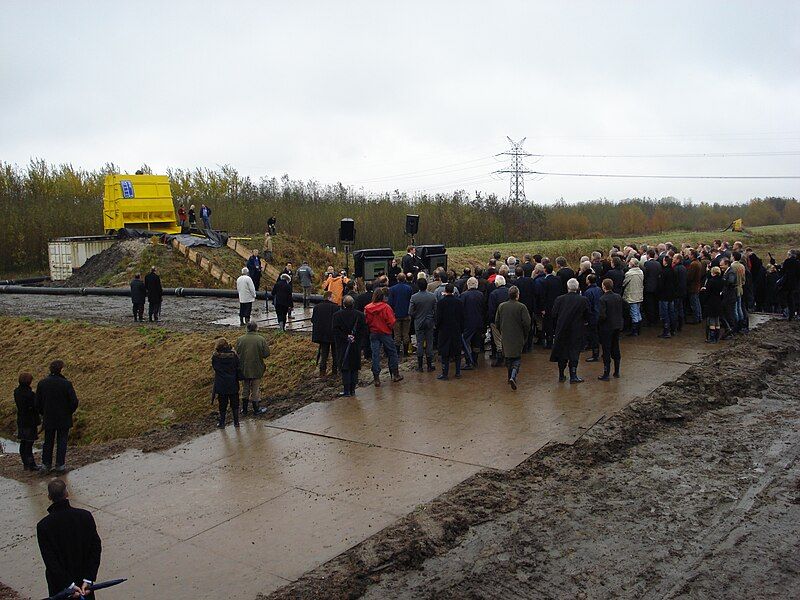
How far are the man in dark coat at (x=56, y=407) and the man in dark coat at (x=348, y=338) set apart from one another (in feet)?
13.5

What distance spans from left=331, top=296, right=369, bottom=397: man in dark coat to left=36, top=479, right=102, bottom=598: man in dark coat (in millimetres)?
6196

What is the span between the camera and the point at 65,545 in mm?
5383

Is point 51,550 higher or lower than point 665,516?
higher

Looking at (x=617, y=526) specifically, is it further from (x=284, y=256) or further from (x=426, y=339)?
(x=284, y=256)

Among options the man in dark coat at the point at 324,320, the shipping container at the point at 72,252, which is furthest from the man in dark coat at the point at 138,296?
the shipping container at the point at 72,252

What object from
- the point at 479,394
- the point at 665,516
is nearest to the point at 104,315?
the point at 479,394

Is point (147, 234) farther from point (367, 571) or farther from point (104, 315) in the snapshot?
point (367, 571)

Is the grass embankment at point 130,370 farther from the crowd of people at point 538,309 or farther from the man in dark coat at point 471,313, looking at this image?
the man in dark coat at point 471,313

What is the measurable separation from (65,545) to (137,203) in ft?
99.7

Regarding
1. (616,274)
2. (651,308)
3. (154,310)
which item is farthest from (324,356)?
(154,310)

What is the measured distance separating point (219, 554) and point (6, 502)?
4060 mm

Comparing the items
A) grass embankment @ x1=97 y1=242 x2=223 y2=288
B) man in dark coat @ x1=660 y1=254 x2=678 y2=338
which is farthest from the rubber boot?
grass embankment @ x1=97 y1=242 x2=223 y2=288

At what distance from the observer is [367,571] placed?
19.8 feet

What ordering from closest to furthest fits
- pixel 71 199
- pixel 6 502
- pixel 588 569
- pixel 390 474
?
pixel 588 569 → pixel 390 474 → pixel 6 502 → pixel 71 199
